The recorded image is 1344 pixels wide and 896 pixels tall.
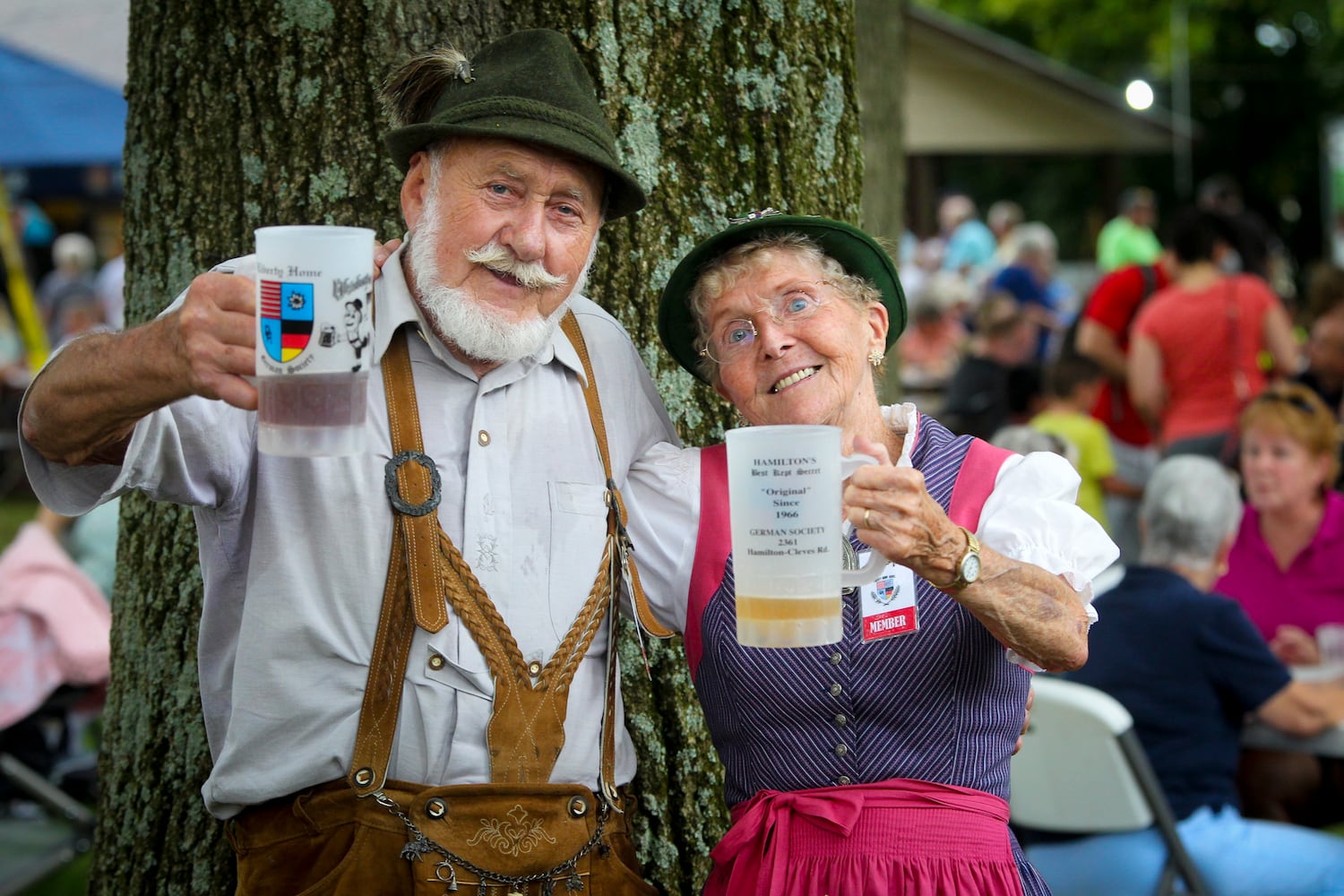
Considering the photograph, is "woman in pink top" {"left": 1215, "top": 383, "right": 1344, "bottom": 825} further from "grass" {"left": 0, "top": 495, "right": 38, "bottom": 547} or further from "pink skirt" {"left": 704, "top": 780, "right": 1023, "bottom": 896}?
"grass" {"left": 0, "top": 495, "right": 38, "bottom": 547}

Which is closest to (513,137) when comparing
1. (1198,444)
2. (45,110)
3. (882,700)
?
(882,700)

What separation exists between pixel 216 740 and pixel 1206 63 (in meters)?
25.4

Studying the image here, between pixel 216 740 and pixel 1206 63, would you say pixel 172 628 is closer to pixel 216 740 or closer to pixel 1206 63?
pixel 216 740

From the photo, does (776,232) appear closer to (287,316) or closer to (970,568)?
(970,568)

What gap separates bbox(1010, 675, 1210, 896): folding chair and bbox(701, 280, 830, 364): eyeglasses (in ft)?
6.09

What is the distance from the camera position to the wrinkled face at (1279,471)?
5195 mm

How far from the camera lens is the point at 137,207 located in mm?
3119

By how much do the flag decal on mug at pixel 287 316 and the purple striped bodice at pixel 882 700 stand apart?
85 centimetres

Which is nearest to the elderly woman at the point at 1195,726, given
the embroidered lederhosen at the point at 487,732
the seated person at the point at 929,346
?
the embroidered lederhosen at the point at 487,732

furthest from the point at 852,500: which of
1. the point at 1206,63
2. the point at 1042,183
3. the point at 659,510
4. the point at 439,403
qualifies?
the point at 1042,183

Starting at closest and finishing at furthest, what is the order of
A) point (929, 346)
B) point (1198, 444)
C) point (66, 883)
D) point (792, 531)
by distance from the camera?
point (792, 531), point (66, 883), point (1198, 444), point (929, 346)

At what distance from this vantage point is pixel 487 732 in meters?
2.23

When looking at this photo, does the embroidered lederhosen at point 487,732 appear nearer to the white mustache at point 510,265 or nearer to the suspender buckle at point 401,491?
the suspender buckle at point 401,491

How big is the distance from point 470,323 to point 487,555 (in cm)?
37
